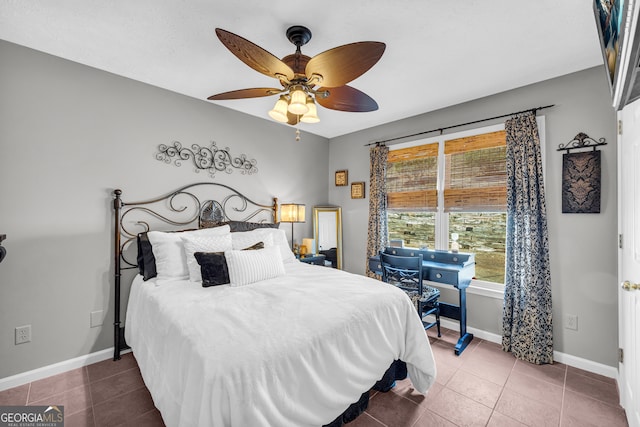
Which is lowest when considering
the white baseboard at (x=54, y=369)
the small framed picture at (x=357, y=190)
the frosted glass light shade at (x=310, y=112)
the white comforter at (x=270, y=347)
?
the white baseboard at (x=54, y=369)

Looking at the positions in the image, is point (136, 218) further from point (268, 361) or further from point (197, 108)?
point (268, 361)

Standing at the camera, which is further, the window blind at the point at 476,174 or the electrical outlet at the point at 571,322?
the window blind at the point at 476,174

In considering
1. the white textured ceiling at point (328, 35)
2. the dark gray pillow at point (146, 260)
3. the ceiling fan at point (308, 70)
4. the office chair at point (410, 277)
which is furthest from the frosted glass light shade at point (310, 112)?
the dark gray pillow at point (146, 260)

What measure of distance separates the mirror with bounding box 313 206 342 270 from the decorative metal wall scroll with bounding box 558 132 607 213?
2634mm

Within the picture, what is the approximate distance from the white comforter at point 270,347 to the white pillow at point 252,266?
10 centimetres

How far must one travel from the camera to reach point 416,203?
3527 mm

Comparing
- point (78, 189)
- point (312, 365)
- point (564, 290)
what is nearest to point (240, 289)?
point (312, 365)

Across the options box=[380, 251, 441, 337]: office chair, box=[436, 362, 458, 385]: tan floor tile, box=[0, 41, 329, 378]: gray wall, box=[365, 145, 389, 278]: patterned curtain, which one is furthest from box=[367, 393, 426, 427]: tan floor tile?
box=[0, 41, 329, 378]: gray wall

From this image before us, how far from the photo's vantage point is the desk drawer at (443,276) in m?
2.63

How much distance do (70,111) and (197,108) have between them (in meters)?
1.08

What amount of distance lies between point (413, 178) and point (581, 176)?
1.60 meters

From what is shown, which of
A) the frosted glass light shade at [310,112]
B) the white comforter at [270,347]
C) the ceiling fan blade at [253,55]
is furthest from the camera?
the frosted glass light shade at [310,112]

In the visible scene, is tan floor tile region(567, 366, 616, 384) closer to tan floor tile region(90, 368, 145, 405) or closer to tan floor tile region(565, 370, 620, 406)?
tan floor tile region(565, 370, 620, 406)

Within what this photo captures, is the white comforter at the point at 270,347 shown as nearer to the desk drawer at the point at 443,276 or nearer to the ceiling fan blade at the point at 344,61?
the desk drawer at the point at 443,276
